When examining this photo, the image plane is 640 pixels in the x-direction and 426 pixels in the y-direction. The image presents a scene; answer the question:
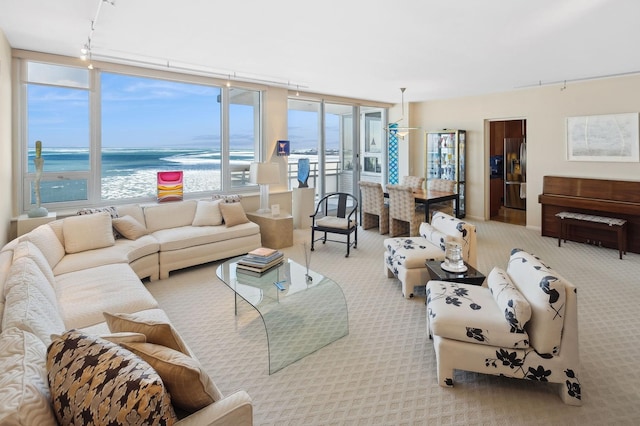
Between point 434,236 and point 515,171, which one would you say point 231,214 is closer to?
point 434,236

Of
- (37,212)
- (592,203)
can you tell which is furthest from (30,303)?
(592,203)

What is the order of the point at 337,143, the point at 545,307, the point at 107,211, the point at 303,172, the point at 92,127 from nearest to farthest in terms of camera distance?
the point at 545,307 → the point at 107,211 → the point at 92,127 → the point at 303,172 → the point at 337,143

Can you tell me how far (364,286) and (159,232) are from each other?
2650 mm

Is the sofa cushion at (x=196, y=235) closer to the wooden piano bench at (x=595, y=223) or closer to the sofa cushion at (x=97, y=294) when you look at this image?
the sofa cushion at (x=97, y=294)

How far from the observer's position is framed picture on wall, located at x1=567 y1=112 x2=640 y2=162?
5363 mm

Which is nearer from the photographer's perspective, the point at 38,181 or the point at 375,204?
the point at 38,181

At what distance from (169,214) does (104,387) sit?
403 centimetres

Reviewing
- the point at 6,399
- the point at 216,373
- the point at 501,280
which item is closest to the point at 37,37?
the point at 216,373

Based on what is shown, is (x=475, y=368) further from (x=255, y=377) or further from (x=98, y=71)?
(x=98, y=71)

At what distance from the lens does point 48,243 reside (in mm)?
3354

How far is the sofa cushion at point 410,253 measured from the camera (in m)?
3.55

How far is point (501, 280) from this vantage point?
243 centimetres

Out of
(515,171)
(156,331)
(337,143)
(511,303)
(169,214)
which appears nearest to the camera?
(156,331)

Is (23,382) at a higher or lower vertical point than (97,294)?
higher
